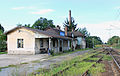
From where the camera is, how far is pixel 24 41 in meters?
20.0

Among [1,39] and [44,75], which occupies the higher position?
[1,39]

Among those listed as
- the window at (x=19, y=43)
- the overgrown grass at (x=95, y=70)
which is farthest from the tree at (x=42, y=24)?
the overgrown grass at (x=95, y=70)

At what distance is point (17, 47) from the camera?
2033 cm

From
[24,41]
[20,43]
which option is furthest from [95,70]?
[20,43]

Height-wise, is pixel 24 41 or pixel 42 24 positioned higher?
pixel 42 24

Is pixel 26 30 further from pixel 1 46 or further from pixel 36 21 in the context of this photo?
pixel 36 21

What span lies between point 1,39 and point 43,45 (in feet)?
32.0

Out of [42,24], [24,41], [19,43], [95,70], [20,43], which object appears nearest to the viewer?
[95,70]

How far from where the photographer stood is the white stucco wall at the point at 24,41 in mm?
19625

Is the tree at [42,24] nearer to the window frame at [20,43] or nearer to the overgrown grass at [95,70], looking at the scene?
the window frame at [20,43]

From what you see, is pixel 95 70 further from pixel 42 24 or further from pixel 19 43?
pixel 42 24

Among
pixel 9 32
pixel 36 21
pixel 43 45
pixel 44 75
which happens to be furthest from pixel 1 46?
pixel 36 21

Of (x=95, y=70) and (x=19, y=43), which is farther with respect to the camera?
(x=19, y=43)

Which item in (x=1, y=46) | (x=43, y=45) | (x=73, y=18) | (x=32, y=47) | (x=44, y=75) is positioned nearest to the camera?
(x=44, y=75)
